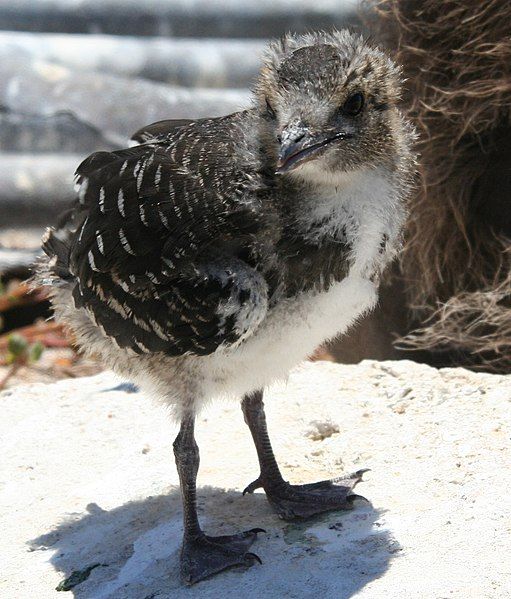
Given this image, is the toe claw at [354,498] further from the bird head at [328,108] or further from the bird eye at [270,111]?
the bird eye at [270,111]

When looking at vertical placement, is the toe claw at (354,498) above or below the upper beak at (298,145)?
below

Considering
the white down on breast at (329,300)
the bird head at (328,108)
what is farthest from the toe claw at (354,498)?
the bird head at (328,108)

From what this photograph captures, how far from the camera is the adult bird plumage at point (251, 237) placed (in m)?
2.98

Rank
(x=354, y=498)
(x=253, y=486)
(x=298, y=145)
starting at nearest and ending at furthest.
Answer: (x=298, y=145) < (x=354, y=498) < (x=253, y=486)

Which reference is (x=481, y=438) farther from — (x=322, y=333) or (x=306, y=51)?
(x=306, y=51)

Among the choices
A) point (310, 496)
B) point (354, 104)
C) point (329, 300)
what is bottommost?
point (310, 496)

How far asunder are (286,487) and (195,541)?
417 mm

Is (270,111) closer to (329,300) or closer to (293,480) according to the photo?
(329,300)

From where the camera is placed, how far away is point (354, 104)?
3037 mm

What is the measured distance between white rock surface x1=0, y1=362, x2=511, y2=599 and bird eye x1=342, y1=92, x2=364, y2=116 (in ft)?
4.16

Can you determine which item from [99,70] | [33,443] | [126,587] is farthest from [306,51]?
[99,70]

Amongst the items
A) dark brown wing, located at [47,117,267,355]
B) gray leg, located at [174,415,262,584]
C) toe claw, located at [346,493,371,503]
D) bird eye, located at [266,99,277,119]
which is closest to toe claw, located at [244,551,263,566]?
gray leg, located at [174,415,262,584]

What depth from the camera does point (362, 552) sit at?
123 inches

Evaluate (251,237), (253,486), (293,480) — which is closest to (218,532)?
(253,486)
